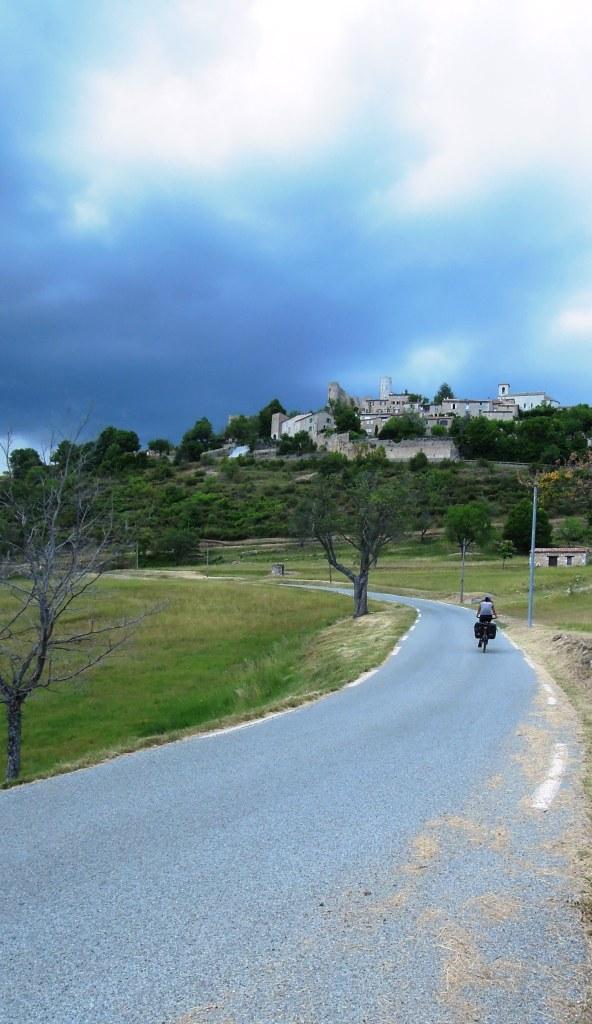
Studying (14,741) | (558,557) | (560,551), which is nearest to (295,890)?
(14,741)

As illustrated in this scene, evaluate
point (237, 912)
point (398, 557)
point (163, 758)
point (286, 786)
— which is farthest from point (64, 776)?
point (398, 557)

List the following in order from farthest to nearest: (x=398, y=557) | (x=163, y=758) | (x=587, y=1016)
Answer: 1. (x=398, y=557)
2. (x=163, y=758)
3. (x=587, y=1016)

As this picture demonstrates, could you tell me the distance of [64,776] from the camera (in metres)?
8.84

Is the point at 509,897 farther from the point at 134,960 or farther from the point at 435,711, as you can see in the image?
the point at 435,711

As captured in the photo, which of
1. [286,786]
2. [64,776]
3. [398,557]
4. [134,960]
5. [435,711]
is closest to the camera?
[134,960]

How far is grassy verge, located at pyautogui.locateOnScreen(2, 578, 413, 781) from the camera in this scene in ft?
61.7

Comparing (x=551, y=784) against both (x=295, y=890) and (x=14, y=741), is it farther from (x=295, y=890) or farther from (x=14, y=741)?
(x=14, y=741)

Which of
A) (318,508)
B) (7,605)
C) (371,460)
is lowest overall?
(7,605)

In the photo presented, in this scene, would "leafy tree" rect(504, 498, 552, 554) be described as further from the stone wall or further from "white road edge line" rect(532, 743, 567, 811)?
"white road edge line" rect(532, 743, 567, 811)

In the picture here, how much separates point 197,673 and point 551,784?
68.1 feet

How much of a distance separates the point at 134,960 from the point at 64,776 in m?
5.19

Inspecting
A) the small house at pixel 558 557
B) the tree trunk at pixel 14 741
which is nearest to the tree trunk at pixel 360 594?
the tree trunk at pixel 14 741

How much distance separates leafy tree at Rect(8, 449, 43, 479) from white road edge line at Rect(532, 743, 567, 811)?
52.2 ft

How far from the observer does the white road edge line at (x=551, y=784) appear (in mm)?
7055
